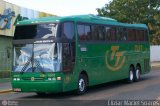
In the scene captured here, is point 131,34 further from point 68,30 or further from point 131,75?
point 68,30

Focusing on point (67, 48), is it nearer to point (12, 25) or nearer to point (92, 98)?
point (92, 98)

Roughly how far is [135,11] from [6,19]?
71.2 feet

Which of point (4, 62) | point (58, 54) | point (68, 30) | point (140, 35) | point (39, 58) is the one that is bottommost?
point (4, 62)

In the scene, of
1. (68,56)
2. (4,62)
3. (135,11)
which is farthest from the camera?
(135,11)

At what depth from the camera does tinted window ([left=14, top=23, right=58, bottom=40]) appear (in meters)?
18.5

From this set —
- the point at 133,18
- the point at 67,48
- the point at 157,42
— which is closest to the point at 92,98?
the point at 67,48

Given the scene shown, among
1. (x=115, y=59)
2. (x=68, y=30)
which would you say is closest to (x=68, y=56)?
(x=68, y=30)

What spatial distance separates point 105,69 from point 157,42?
41.0 metres

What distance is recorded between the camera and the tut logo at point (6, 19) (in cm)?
3516

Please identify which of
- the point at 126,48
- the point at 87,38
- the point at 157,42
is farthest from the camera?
the point at 157,42

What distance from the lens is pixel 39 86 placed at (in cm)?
1819

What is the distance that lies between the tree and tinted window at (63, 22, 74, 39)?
33500 mm

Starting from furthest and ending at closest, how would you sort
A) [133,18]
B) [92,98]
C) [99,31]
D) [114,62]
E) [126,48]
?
[133,18] < [126,48] < [114,62] < [99,31] < [92,98]

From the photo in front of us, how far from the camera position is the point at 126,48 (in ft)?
83.9
